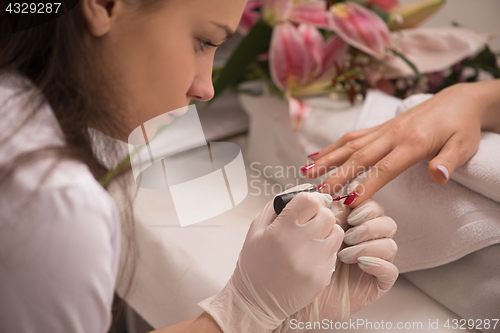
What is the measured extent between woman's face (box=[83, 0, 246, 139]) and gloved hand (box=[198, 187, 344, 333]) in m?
0.21

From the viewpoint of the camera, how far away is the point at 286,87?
79 centimetres

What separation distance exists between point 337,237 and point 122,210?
35cm

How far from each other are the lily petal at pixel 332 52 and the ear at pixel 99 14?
55 cm

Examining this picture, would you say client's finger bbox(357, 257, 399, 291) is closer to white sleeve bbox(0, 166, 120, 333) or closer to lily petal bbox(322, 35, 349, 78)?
white sleeve bbox(0, 166, 120, 333)

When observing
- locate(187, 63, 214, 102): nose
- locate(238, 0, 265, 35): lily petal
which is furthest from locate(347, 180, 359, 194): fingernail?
locate(238, 0, 265, 35): lily petal

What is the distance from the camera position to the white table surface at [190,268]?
0.55 metres

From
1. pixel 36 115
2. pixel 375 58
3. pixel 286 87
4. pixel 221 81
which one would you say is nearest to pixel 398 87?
pixel 375 58

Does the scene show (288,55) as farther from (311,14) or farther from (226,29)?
(226,29)

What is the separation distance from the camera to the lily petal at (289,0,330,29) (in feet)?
2.58

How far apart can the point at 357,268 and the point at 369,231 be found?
3.0 inches

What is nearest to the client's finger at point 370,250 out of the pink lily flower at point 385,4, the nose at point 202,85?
the nose at point 202,85

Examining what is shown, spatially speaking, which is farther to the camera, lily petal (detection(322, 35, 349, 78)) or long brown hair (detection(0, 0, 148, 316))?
lily petal (detection(322, 35, 349, 78))

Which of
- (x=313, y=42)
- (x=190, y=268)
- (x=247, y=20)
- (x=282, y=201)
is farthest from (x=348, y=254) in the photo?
(x=247, y=20)

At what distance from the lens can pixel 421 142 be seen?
541mm
